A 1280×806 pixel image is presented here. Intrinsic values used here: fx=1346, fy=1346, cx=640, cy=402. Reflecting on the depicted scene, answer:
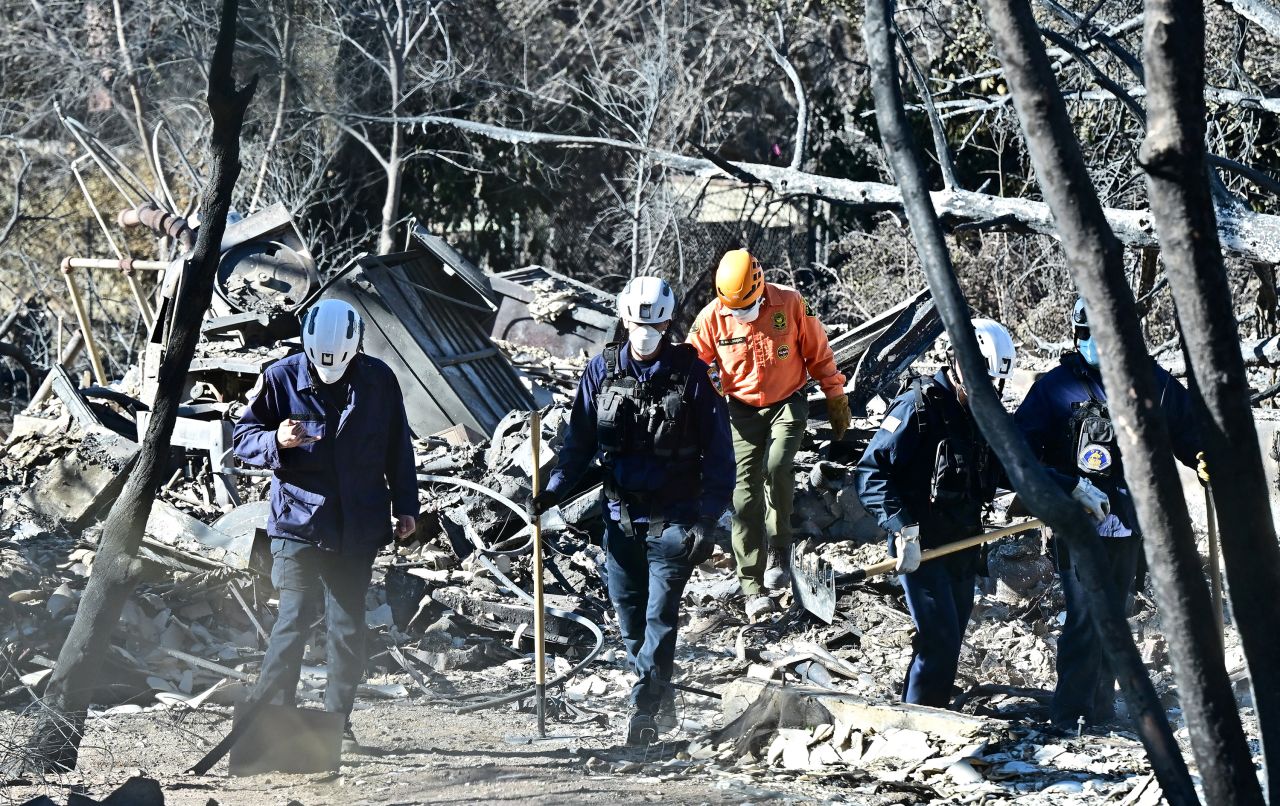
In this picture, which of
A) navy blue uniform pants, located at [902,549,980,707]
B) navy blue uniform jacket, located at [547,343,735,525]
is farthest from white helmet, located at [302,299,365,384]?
navy blue uniform pants, located at [902,549,980,707]

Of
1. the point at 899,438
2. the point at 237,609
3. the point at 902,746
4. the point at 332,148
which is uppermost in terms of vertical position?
the point at 332,148

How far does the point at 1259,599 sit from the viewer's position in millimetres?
3010

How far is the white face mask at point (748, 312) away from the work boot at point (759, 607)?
1.54m

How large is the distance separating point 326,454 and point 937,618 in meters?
2.42

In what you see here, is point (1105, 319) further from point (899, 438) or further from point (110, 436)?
point (110, 436)

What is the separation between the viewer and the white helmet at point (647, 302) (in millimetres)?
5262

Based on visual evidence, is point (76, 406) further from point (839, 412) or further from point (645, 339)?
point (645, 339)

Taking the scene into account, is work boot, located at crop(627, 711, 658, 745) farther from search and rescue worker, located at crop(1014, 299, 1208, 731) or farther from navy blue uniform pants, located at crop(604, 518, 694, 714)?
search and rescue worker, located at crop(1014, 299, 1208, 731)

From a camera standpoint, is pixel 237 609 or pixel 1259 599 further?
pixel 237 609

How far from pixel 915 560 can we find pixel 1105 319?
7.16 feet

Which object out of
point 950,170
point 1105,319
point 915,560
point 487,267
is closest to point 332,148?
point 487,267

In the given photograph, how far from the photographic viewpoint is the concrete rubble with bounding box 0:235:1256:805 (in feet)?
16.6

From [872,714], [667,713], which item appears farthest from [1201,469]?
[667,713]

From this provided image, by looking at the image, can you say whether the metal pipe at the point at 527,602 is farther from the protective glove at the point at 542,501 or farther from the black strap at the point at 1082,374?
the black strap at the point at 1082,374
